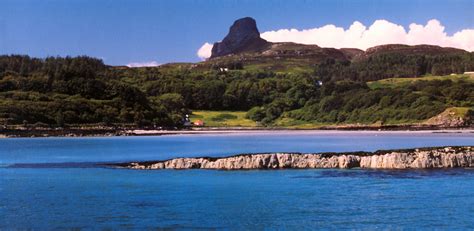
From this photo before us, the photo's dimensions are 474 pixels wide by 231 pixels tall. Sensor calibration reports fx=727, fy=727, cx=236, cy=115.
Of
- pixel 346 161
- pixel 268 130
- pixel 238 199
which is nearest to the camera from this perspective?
pixel 238 199

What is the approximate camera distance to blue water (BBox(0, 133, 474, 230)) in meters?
39.3

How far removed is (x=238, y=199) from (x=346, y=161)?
19584mm

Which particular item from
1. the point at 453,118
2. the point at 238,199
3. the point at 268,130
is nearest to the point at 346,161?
the point at 238,199

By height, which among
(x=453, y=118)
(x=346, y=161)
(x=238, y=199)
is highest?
(x=453, y=118)

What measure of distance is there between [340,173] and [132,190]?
18.1m

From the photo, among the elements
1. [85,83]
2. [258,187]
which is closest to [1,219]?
[258,187]

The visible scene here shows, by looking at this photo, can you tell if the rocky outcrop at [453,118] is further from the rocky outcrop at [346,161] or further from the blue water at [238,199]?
the blue water at [238,199]

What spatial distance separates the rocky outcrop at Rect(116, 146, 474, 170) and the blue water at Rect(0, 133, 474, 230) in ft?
8.01

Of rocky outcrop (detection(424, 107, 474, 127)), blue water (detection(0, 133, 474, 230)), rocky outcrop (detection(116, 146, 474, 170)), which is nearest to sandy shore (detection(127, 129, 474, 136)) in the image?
rocky outcrop (detection(424, 107, 474, 127))

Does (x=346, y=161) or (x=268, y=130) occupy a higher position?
(x=346, y=161)

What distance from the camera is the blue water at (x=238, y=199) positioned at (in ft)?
129

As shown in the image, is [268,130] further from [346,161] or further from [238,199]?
[238,199]

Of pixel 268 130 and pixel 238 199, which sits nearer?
pixel 238 199

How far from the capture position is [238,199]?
158ft
